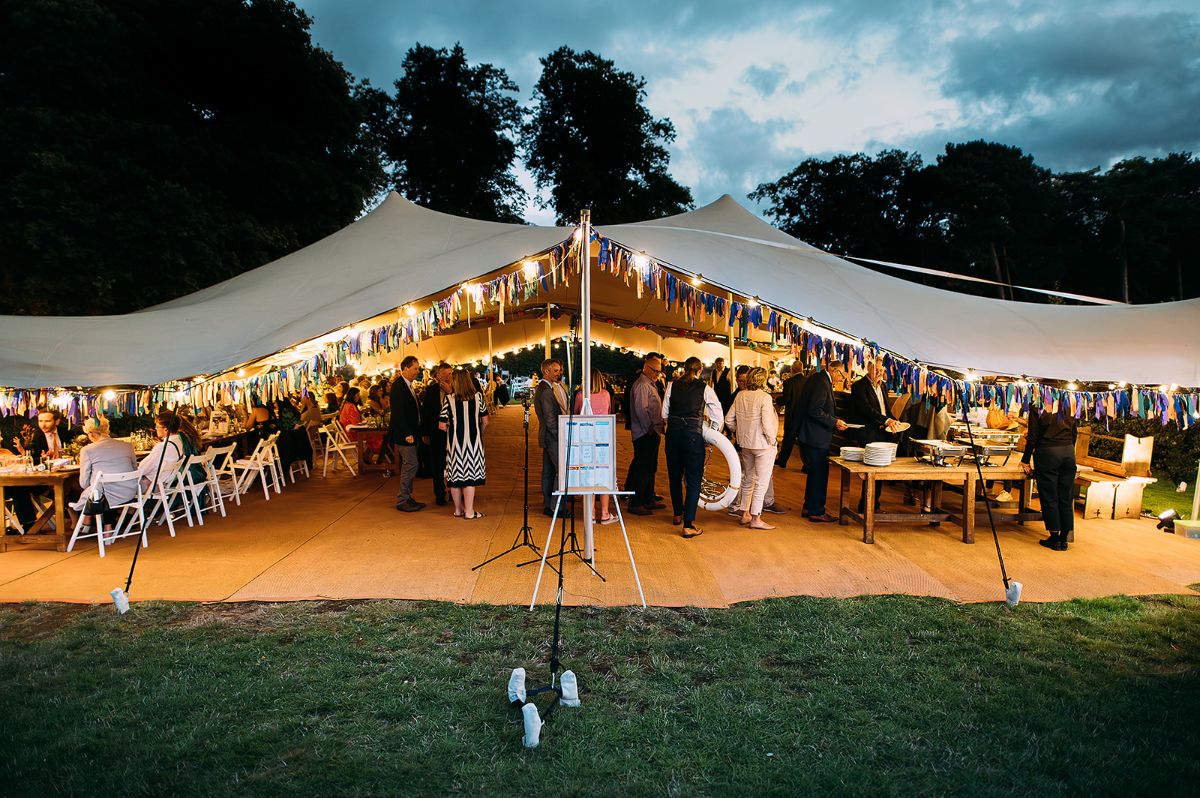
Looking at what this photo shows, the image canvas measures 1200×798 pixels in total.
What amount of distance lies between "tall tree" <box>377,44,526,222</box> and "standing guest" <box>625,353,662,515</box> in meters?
22.4

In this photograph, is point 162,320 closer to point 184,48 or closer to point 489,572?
point 489,572

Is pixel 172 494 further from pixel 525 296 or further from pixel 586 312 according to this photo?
pixel 586 312

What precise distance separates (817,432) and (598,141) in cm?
2635

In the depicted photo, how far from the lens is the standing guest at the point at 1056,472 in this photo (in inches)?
246

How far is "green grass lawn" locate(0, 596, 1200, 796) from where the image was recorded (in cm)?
289

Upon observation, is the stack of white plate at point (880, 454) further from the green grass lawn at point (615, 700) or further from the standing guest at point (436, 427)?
the standing guest at point (436, 427)

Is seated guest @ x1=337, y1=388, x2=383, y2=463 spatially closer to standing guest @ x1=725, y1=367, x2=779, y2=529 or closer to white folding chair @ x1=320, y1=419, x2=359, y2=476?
white folding chair @ x1=320, y1=419, x2=359, y2=476

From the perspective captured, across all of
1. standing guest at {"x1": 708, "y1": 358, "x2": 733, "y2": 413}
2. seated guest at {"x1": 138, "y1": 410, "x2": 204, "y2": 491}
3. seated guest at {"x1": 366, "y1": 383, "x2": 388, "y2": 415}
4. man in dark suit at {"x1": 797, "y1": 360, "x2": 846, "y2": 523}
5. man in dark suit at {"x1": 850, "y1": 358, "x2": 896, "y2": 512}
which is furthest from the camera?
seated guest at {"x1": 366, "y1": 383, "x2": 388, "y2": 415}

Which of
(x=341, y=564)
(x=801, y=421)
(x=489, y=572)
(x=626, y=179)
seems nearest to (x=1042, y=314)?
(x=801, y=421)

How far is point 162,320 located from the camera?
6.09 metres

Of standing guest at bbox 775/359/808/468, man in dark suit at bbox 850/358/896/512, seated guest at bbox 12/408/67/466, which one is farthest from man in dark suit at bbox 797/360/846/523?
seated guest at bbox 12/408/67/466

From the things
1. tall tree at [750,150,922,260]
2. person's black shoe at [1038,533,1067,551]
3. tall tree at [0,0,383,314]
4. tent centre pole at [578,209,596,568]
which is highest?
tall tree at [750,150,922,260]

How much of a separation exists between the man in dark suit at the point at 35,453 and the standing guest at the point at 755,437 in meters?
6.90

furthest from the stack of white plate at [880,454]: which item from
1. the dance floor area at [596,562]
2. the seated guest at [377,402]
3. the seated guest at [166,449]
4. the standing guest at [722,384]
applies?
the seated guest at [377,402]
